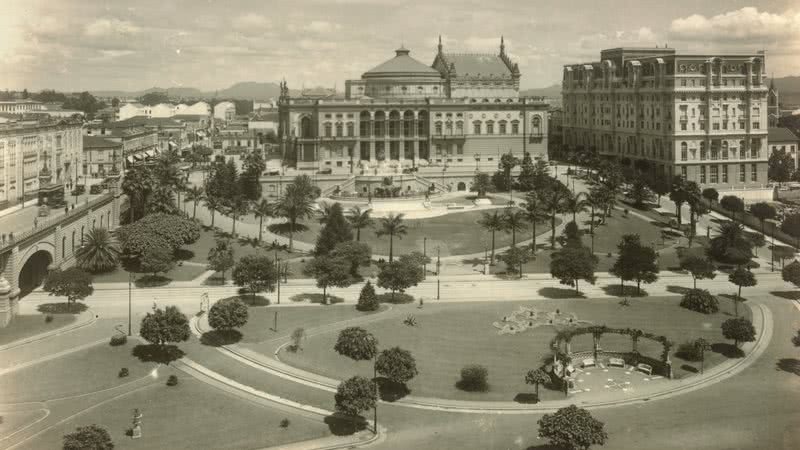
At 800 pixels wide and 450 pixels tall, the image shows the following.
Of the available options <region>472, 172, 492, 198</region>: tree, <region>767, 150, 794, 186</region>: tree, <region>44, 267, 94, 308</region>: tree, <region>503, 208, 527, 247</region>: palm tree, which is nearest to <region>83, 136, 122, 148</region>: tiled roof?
<region>472, 172, 492, 198</region>: tree

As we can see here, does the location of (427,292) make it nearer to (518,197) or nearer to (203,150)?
(518,197)

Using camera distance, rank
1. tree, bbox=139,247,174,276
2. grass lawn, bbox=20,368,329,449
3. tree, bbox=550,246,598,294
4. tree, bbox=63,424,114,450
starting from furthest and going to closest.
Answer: tree, bbox=139,247,174,276 < tree, bbox=550,246,598,294 < grass lawn, bbox=20,368,329,449 < tree, bbox=63,424,114,450

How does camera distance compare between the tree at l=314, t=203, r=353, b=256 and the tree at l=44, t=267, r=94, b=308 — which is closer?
the tree at l=44, t=267, r=94, b=308

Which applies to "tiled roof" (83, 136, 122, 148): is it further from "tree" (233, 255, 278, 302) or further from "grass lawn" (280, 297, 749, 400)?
"grass lawn" (280, 297, 749, 400)

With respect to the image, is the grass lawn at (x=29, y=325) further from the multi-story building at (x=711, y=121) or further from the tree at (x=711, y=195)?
the multi-story building at (x=711, y=121)

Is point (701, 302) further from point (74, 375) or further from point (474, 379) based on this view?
point (74, 375)

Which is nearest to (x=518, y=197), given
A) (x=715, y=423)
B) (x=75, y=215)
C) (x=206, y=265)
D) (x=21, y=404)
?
(x=206, y=265)

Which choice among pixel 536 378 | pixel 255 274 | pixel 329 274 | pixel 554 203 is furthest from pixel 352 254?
pixel 536 378
